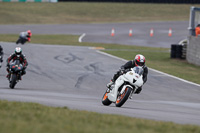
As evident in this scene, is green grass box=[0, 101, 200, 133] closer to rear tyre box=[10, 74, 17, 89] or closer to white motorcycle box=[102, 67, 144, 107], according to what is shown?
white motorcycle box=[102, 67, 144, 107]

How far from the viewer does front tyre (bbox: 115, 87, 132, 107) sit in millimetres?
10750

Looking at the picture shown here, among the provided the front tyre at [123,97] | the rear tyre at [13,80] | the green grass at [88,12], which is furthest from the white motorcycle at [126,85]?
the green grass at [88,12]

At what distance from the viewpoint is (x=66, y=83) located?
1738cm

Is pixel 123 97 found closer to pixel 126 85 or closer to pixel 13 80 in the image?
pixel 126 85

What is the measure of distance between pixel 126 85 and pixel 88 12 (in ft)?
145

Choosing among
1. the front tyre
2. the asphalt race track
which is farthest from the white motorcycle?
the asphalt race track

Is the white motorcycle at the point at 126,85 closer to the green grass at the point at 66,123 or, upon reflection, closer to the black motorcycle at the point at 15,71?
the green grass at the point at 66,123

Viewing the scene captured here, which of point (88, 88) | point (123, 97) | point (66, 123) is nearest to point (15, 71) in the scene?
point (88, 88)

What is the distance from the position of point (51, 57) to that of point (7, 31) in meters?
17.8

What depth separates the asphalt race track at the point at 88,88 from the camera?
1067 centimetres

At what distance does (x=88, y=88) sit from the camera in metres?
16.3

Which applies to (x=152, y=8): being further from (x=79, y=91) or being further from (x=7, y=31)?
(x=79, y=91)

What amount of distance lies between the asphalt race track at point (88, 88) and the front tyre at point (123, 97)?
0.80 feet

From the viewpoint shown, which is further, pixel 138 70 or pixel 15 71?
pixel 15 71
